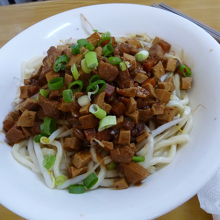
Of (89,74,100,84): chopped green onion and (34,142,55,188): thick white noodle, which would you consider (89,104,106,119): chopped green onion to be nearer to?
(89,74,100,84): chopped green onion

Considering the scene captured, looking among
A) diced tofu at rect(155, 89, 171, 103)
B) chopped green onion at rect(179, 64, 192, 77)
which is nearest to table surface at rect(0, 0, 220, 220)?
chopped green onion at rect(179, 64, 192, 77)

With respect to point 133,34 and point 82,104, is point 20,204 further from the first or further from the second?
point 133,34

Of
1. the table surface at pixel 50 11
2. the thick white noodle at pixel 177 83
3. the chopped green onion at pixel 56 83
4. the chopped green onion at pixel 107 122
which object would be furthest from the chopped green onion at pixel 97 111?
the table surface at pixel 50 11

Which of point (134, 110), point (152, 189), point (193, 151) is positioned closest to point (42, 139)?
point (134, 110)

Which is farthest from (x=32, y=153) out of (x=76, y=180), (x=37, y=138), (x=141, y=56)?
(x=141, y=56)

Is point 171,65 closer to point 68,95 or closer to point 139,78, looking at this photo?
point 139,78
